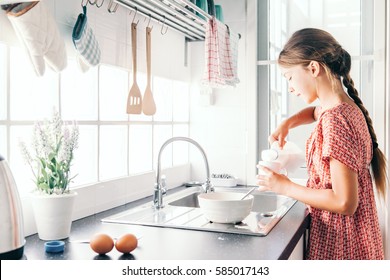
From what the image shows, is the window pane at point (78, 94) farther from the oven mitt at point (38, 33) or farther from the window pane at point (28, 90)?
the oven mitt at point (38, 33)

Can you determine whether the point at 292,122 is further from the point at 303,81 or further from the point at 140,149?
the point at 140,149

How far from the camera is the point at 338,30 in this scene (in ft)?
7.49

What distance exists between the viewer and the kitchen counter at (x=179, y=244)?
1092mm

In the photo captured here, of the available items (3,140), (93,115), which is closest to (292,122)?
(93,115)

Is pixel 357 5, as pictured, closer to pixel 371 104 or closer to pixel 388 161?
pixel 371 104

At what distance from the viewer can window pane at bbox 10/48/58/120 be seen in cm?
130

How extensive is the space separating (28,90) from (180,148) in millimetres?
1162

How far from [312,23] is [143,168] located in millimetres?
1146

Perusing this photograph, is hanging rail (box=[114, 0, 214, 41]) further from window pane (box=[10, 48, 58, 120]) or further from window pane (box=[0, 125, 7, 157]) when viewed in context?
window pane (box=[0, 125, 7, 157])

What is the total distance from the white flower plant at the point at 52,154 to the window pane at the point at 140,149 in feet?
2.15

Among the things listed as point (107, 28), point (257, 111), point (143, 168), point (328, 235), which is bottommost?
point (328, 235)

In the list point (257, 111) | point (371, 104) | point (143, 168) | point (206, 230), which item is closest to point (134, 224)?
point (206, 230)

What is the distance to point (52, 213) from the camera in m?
1.18

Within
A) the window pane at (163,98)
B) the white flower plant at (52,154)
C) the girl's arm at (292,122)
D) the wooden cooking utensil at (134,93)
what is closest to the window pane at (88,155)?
the wooden cooking utensil at (134,93)
